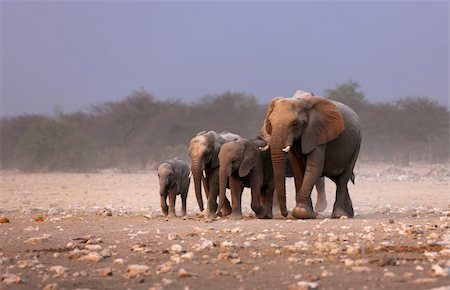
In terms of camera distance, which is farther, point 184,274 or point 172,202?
point 172,202

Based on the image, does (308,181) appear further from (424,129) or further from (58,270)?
Answer: (424,129)

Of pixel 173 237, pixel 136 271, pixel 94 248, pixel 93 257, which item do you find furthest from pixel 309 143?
pixel 136 271

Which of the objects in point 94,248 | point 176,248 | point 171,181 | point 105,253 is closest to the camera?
point 105,253

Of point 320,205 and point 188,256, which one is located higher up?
point 188,256

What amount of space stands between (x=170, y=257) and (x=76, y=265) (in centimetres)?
84

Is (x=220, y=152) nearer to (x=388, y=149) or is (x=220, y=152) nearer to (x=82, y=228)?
(x=82, y=228)

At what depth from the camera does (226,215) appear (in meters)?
14.5

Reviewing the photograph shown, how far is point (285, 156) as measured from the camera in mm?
12461

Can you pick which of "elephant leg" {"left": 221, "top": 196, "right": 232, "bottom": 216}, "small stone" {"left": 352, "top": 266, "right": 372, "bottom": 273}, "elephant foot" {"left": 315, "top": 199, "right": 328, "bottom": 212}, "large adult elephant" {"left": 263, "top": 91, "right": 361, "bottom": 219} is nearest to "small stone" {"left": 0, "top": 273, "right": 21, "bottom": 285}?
"small stone" {"left": 352, "top": 266, "right": 372, "bottom": 273}

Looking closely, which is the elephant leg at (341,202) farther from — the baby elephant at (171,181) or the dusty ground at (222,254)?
the baby elephant at (171,181)

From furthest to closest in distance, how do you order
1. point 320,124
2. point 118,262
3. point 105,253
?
point 320,124, point 105,253, point 118,262

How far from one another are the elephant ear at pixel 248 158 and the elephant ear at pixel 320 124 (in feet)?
2.97

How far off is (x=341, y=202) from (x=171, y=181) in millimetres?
3410

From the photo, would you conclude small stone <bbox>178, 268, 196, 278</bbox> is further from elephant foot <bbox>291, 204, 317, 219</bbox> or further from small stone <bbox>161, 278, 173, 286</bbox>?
elephant foot <bbox>291, 204, 317, 219</bbox>
